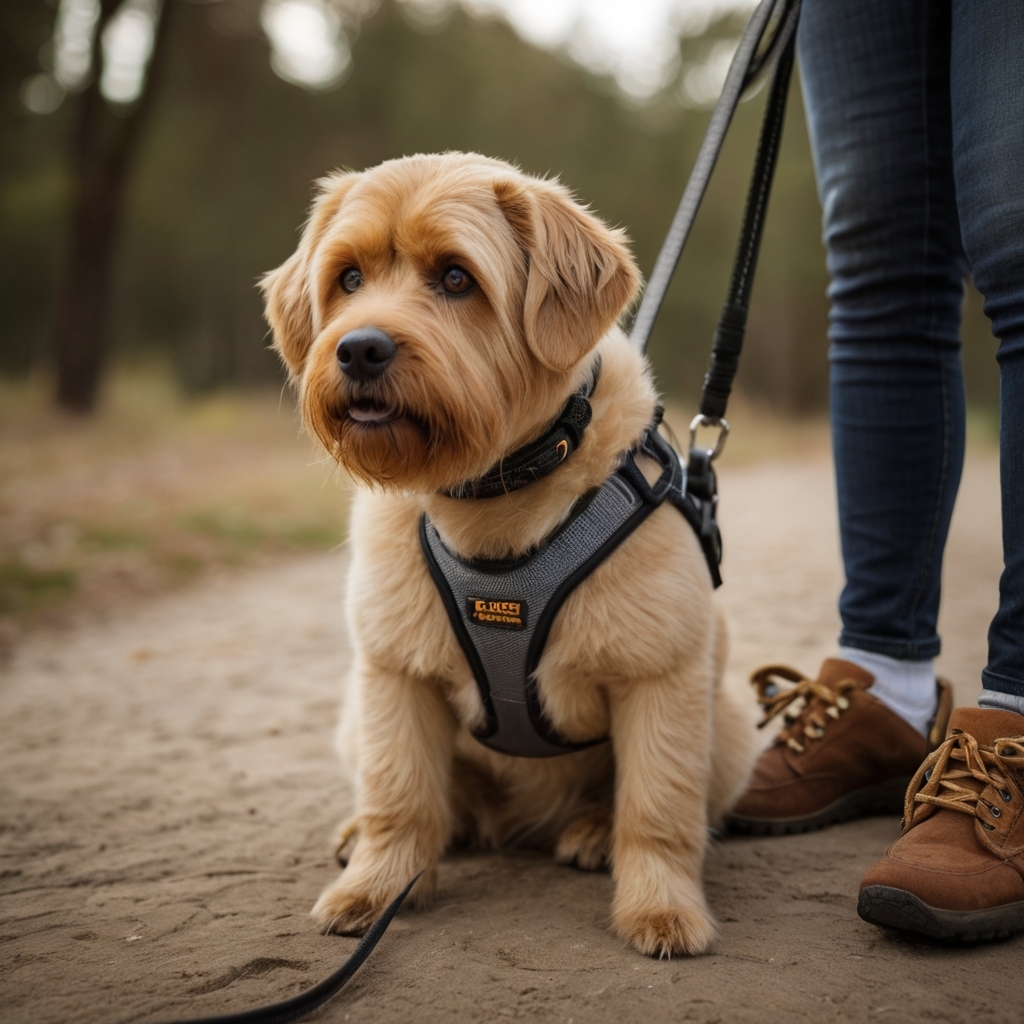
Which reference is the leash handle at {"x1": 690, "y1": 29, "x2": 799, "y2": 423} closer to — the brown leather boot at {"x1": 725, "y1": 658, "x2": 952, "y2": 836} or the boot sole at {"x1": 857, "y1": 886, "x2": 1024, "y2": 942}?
the brown leather boot at {"x1": 725, "y1": 658, "x2": 952, "y2": 836}

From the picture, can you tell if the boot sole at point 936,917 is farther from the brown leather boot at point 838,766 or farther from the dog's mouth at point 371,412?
the dog's mouth at point 371,412

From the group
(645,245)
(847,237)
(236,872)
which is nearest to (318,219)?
(847,237)

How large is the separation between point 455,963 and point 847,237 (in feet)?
6.79

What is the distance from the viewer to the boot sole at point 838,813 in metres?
2.56

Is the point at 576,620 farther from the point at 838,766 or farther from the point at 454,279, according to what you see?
the point at 838,766

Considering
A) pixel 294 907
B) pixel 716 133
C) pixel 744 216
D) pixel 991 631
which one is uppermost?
pixel 716 133

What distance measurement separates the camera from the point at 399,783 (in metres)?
2.25

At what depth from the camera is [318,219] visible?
96.7 inches

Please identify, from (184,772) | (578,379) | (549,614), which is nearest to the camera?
(549,614)

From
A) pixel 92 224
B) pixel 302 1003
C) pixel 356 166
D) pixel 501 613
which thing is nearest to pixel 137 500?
pixel 92 224

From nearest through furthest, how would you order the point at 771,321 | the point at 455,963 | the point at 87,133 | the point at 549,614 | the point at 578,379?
1. the point at 455,963
2. the point at 549,614
3. the point at 578,379
4. the point at 87,133
5. the point at 771,321

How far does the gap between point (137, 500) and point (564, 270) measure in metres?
7.47

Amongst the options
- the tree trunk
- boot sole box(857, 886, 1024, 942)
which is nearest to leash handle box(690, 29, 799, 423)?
boot sole box(857, 886, 1024, 942)

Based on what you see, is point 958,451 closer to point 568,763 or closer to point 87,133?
point 568,763
